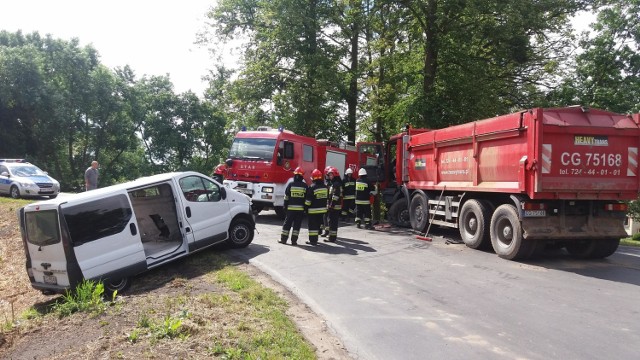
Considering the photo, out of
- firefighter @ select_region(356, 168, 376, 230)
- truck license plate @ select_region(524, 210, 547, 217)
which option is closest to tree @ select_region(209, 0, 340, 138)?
firefighter @ select_region(356, 168, 376, 230)

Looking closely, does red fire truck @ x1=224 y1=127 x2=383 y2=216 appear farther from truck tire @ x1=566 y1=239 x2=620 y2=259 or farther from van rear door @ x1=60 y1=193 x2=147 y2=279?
truck tire @ x1=566 y1=239 x2=620 y2=259

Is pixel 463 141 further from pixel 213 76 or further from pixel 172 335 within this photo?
pixel 213 76

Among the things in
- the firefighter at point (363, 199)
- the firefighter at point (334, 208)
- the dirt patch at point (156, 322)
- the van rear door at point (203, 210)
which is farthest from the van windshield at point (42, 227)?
the firefighter at point (363, 199)

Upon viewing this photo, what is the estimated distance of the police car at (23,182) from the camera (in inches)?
738

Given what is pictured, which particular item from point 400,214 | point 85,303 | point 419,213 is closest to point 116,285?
point 85,303

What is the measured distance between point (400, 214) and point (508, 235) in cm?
519

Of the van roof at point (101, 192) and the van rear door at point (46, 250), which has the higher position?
the van roof at point (101, 192)

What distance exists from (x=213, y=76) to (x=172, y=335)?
39.6 metres

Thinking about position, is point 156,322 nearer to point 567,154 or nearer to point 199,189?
point 199,189

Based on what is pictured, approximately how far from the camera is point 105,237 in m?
7.16

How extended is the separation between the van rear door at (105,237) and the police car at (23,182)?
13984 mm

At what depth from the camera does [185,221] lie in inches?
330

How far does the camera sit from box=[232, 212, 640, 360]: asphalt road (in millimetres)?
4586

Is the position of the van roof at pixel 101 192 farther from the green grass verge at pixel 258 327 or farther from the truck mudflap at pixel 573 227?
the truck mudflap at pixel 573 227
